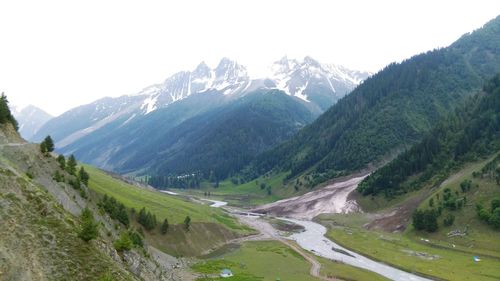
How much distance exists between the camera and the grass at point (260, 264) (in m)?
98.2

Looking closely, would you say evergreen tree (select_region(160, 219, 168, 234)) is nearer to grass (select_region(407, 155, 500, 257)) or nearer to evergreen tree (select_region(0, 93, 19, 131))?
evergreen tree (select_region(0, 93, 19, 131))

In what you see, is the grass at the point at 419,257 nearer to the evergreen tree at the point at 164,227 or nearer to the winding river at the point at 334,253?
the winding river at the point at 334,253

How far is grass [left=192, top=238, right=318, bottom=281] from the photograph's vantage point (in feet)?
322

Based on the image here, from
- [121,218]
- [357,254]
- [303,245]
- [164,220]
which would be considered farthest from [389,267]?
[121,218]

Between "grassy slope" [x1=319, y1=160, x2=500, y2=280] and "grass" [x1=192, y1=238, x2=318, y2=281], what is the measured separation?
26415 millimetres

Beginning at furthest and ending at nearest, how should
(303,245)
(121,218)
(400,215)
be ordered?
1. (400,215)
2. (303,245)
3. (121,218)

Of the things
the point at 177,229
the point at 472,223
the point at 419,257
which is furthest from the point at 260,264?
the point at 472,223

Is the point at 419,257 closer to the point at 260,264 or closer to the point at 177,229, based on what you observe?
the point at 260,264

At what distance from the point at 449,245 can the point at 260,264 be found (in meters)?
62.2

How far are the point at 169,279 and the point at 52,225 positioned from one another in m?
32.7

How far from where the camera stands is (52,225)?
1825 inches

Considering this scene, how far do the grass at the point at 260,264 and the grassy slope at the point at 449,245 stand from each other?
86.7 ft

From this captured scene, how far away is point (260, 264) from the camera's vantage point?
112062 millimetres

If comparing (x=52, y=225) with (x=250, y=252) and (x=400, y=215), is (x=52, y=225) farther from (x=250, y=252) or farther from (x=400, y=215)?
(x=400, y=215)
